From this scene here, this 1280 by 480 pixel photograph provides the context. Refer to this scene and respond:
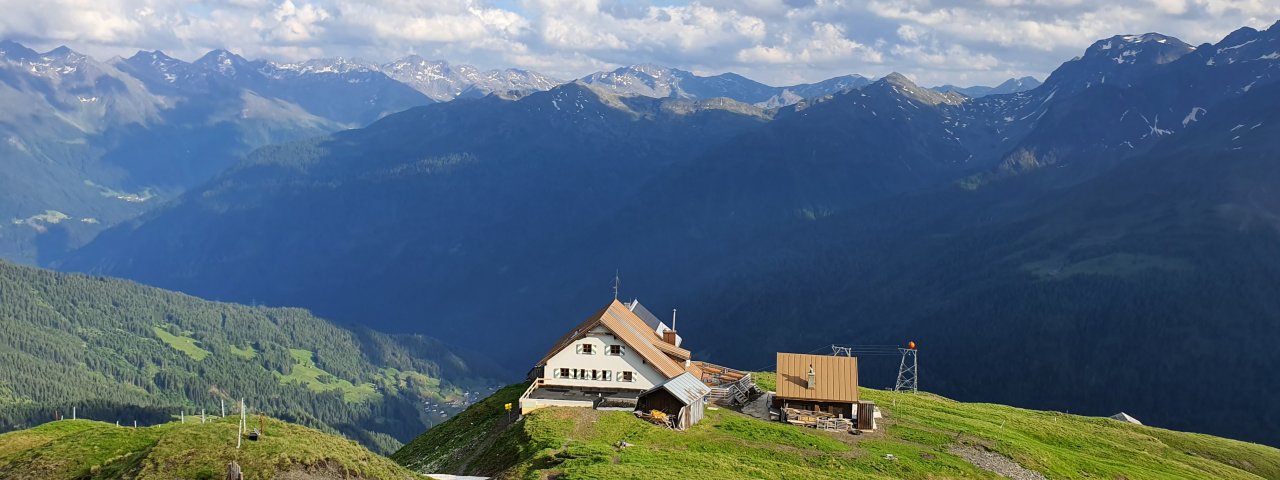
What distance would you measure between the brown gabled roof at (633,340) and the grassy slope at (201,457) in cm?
2867

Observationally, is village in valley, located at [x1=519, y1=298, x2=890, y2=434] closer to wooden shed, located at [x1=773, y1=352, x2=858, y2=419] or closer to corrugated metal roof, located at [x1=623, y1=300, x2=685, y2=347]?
wooden shed, located at [x1=773, y1=352, x2=858, y2=419]

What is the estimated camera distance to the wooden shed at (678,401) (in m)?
68.1

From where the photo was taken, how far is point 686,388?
7119cm

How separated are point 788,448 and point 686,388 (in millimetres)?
10092

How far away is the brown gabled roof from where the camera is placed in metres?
77.1

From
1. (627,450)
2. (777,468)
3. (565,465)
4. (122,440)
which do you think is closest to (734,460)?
(777,468)

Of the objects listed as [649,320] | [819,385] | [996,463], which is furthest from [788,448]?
[649,320]

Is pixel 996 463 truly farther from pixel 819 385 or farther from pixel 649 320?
pixel 649 320

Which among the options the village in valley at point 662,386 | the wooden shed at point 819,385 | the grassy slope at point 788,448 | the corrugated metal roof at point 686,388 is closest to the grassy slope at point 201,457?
the grassy slope at point 788,448

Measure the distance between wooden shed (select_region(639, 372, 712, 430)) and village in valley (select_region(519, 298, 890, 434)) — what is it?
7cm

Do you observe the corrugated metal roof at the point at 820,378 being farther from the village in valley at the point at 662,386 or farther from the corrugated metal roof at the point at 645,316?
the corrugated metal roof at the point at 645,316

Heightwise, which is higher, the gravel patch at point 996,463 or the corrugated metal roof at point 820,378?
the corrugated metal roof at point 820,378

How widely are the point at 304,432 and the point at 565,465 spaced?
47.4 feet

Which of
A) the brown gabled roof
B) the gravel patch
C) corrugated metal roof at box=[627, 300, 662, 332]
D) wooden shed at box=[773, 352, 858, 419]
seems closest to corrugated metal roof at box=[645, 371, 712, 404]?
the brown gabled roof
